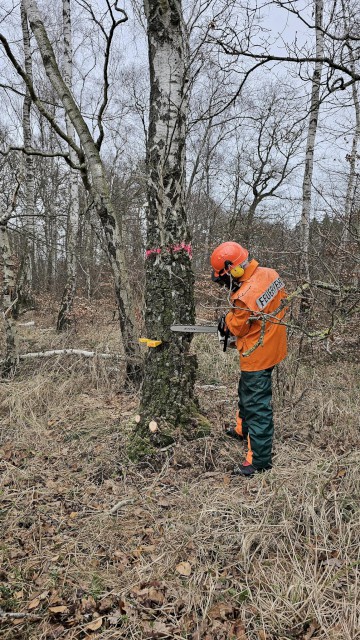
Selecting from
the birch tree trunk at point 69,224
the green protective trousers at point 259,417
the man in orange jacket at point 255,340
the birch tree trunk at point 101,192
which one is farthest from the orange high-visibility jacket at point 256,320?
the birch tree trunk at point 69,224

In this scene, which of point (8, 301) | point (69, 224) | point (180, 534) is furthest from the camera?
point (69, 224)

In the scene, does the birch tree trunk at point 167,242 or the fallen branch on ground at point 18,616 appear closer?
the fallen branch on ground at point 18,616

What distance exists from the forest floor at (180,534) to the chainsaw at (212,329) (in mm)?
882

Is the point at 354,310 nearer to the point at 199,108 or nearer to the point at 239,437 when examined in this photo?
the point at 239,437

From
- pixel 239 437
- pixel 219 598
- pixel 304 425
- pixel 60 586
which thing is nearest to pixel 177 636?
pixel 219 598

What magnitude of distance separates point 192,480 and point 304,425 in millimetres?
1515

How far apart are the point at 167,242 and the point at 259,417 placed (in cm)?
164

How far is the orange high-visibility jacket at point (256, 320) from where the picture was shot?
305cm

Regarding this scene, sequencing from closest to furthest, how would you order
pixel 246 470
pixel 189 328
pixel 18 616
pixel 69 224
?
pixel 18 616 < pixel 246 470 < pixel 189 328 < pixel 69 224

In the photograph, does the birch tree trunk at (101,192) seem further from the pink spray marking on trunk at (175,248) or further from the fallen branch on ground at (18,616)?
the fallen branch on ground at (18,616)

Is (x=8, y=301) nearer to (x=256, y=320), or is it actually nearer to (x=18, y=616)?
(x=256, y=320)

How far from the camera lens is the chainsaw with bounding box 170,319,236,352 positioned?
3246 mm

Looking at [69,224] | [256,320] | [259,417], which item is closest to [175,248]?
[256,320]

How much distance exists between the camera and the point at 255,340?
3172mm
